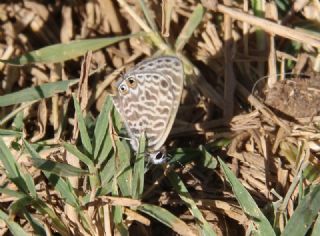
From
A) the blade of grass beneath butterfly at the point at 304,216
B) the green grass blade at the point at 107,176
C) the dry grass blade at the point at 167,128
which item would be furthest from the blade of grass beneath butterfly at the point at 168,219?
the blade of grass beneath butterfly at the point at 304,216

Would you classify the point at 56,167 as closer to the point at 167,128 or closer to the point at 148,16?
the point at 167,128

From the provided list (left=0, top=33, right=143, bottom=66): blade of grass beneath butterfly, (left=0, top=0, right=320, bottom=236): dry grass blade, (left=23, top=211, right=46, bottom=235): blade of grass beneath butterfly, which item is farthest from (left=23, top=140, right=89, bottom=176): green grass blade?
(left=0, top=33, right=143, bottom=66): blade of grass beneath butterfly

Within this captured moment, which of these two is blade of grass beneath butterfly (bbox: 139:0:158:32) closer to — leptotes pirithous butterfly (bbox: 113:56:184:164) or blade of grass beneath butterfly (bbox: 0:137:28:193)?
leptotes pirithous butterfly (bbox: 113:56:184:164)

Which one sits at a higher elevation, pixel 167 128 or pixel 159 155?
pixel 167 128

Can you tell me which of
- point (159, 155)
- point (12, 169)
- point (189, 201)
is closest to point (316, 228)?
point (189, 201)

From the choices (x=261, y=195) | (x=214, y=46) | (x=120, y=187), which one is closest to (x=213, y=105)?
(x=214, y=46)

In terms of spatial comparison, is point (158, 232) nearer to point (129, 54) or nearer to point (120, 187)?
point (120, 187)
